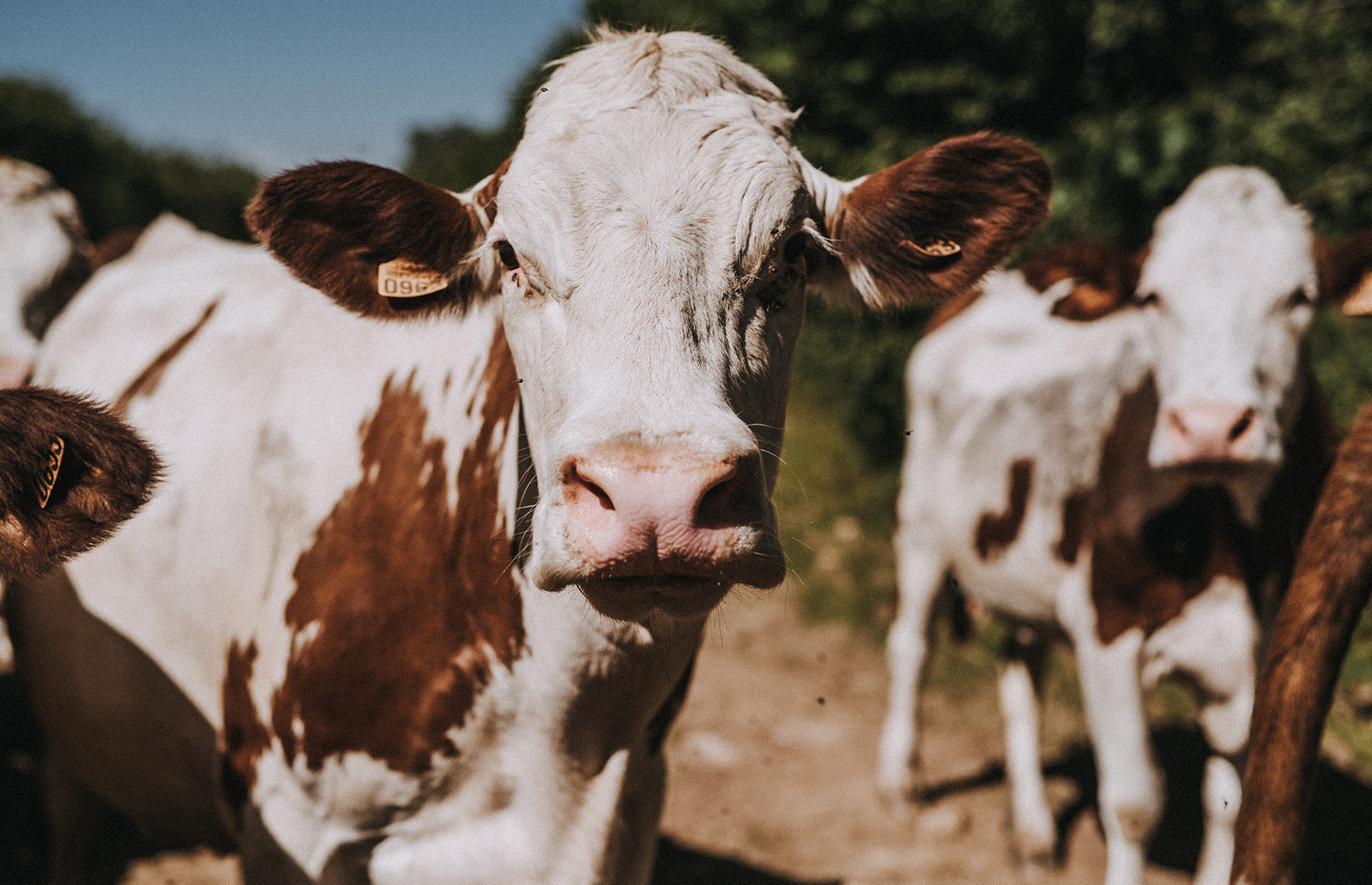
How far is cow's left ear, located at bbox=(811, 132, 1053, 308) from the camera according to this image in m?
2.10

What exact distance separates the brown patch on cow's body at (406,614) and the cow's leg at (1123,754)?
2.23 metres

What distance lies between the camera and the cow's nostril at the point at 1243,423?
2.91m

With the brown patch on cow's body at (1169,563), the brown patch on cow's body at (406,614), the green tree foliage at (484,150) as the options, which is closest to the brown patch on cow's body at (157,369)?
the brown patch on cow's body at (406,614)

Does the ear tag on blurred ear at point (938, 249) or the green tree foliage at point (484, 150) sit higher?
the ear tag on blurred ear at point (938, 249)

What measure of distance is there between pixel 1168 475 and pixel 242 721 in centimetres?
290

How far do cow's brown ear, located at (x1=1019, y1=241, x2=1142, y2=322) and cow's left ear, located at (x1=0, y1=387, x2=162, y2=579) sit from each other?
10.1 ft

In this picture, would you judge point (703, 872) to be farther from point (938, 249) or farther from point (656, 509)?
point (656, 509)

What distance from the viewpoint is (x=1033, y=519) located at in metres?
3.91

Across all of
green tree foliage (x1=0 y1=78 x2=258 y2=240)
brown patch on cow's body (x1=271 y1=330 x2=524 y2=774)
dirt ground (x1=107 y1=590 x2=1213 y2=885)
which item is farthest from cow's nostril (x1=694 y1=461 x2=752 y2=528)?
green tree foliage (x1=0 y1=78 x2=258 y2=240)

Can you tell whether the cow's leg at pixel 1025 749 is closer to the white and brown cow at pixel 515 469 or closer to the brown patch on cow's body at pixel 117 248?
the white and brown cow at pixel 515 469

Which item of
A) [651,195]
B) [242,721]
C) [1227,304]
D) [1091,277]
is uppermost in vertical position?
[651,195]

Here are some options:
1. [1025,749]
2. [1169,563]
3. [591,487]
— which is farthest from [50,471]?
[1025,749]

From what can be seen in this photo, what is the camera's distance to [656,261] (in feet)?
5.33

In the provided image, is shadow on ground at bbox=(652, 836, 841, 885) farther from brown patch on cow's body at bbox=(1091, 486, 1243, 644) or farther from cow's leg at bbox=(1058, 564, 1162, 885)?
brown patch on cow's body at bbox=(1091, 486, 1243, 644)
